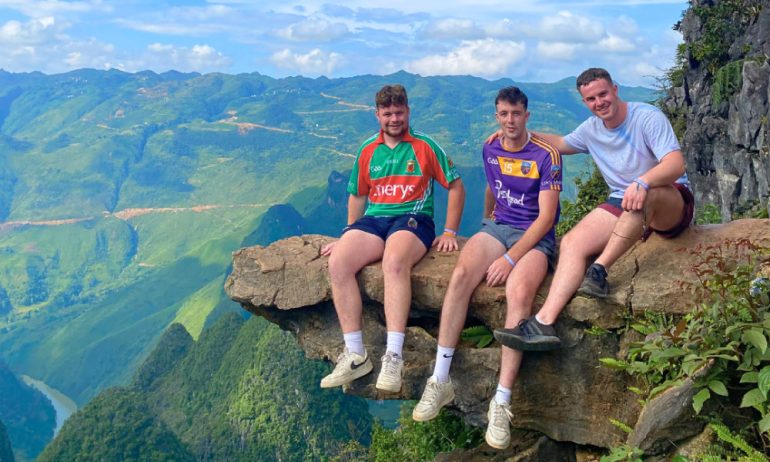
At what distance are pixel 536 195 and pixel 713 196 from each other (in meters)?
29.2

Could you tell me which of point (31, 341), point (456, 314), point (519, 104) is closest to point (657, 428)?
point (456, 314)

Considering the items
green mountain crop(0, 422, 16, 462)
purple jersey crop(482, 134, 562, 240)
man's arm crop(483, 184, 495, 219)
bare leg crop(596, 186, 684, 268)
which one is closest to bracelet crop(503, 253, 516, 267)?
purple jersey crop(482, 134, 562, 240)

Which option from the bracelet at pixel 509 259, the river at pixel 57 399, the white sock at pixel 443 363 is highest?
the bracelet at pixel 509 259

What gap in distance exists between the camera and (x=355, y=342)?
779 cm

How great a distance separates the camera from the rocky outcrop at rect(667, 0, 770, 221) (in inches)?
1123

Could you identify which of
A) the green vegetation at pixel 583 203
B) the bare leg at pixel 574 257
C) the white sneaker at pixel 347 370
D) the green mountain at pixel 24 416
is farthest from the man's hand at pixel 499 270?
the green mountain at pixel 24 416

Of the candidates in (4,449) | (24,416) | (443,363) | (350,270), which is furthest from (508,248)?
(24,416)

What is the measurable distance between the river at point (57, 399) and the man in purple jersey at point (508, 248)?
464 ft

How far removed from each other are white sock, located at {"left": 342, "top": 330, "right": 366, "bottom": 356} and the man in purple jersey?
97cm

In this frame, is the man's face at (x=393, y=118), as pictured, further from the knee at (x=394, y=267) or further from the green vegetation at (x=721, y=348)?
the green vegetation at (x=721, y=348)

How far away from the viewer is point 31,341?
171m

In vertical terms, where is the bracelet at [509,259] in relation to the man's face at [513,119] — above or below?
below

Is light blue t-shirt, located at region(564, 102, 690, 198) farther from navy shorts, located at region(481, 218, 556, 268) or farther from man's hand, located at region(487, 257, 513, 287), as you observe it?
man's hand, located at region(487, 257, 513, 287)

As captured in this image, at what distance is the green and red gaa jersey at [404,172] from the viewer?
8.15 meters
